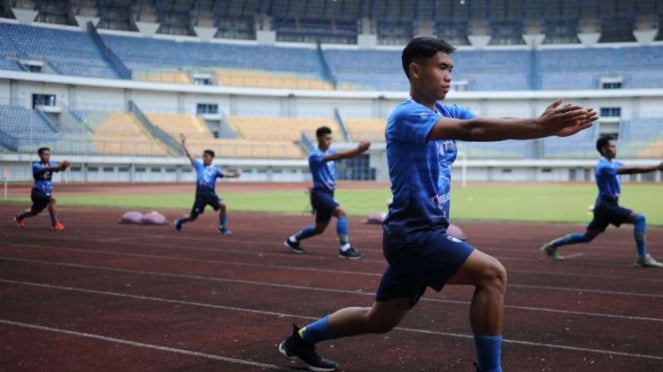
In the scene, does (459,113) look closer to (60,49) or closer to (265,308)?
(265,308)

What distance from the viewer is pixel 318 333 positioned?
498cm

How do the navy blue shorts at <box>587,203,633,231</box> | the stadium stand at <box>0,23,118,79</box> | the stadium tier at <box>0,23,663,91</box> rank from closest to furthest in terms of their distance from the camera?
the navy blue shorts at <box>587,203,633,231</box>, the stadium stand at <box>0,23,118,79</box>, the stadium tier at <box>0,23,663,91</box>

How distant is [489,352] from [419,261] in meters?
0.64

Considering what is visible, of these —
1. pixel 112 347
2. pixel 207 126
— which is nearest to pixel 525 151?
pixel 207 126

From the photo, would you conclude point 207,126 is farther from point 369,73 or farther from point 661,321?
point 661,321

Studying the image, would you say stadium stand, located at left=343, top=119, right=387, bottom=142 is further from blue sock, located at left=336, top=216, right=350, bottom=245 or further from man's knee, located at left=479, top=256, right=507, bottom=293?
man's knee, located at left=479, top=256, right=507, bottom=293

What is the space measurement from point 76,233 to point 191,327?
1012 cm

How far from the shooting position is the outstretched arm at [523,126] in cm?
362

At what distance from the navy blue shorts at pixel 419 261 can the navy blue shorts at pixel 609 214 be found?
7247 mm

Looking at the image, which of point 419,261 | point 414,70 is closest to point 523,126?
point 414,70

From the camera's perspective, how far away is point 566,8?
71812 millimetres

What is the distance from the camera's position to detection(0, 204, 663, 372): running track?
5.42 m

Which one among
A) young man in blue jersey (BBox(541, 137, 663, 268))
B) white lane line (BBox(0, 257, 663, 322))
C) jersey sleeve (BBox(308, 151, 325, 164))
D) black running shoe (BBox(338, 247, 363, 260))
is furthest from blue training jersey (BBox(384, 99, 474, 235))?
black running shoe (BBox(338, 247, 363, 260))

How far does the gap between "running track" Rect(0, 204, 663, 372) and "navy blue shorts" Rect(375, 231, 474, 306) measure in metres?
0.94
